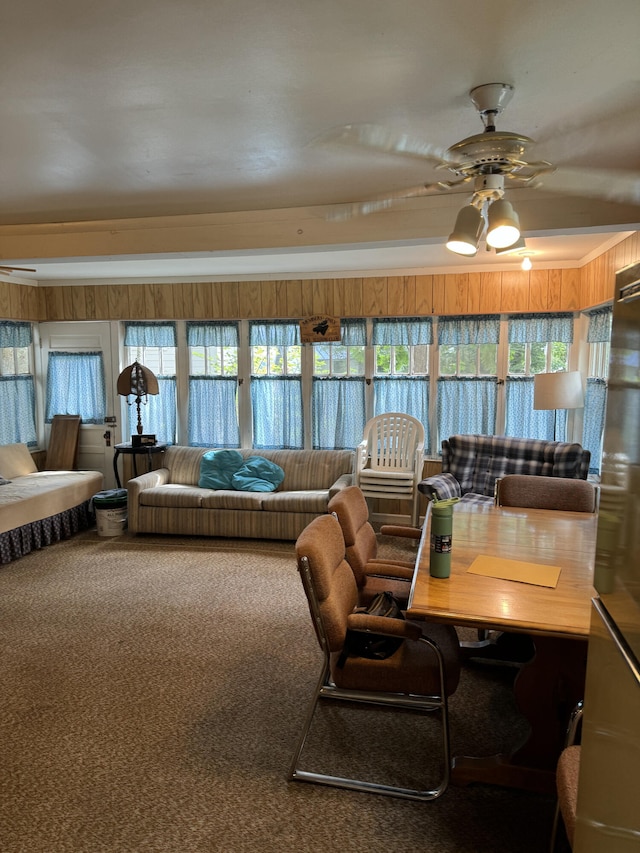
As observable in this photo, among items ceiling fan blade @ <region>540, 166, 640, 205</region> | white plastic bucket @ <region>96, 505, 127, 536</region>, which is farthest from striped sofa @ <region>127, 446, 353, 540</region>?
ceiling fan blade @ <region>540, 166, 640, 205</region>

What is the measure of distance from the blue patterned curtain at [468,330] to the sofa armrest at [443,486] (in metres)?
1.41

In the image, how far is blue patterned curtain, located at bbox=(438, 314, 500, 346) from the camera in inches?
212

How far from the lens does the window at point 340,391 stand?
5.77 metres

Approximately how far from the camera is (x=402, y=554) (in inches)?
186

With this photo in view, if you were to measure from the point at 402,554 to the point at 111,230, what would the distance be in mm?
3286

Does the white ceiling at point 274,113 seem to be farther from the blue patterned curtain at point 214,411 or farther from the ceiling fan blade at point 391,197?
the blue patterned curtain at point 214,411

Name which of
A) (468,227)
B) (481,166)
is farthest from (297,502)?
(481,166)

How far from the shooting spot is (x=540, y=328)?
5.27 m

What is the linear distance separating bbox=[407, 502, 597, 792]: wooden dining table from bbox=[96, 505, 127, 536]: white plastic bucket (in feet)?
11.9

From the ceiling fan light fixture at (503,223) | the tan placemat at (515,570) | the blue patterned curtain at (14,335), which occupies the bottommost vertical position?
the tan placemat at (515,570)

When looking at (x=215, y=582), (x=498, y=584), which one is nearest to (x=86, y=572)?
(x=215, y=582)

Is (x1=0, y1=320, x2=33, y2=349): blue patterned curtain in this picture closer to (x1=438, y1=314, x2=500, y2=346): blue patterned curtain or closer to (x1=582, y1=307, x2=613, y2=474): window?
(x1=438, y1=314, x2=500, y2=346): blue patterned curtain

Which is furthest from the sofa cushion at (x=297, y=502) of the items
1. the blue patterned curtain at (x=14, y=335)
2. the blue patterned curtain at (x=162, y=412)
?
the blue patterned curtain at (x=14, y=335)


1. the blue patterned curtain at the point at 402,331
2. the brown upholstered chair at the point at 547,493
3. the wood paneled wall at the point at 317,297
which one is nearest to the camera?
the brown upholstered chair at the point at 547,493
